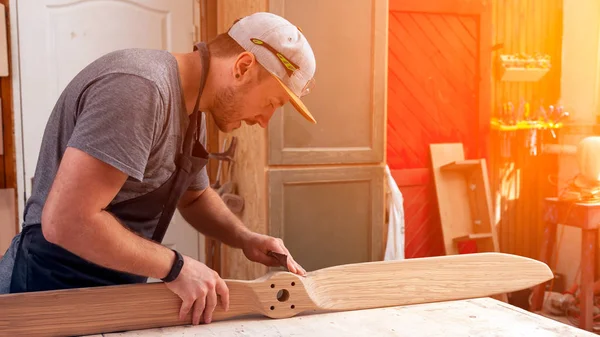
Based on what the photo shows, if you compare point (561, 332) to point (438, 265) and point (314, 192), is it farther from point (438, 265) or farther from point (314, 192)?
point (314, 192)

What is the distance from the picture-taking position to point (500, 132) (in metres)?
4.68

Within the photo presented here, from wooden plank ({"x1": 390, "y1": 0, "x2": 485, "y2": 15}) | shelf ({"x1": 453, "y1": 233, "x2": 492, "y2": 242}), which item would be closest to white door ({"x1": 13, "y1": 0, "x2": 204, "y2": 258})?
wooden plank ({"x1": 390, "y1": 0, "x2": 485, "y2": 15})

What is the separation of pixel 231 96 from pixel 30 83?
2.20 m

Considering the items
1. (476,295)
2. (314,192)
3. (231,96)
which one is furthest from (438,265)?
(314,192)

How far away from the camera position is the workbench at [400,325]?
52.7 inches

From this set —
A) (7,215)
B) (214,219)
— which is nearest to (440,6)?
(214,219)

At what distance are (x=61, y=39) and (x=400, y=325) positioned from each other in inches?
110

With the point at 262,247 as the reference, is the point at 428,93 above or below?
above

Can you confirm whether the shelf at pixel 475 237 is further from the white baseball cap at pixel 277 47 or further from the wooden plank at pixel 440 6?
the white baseball cap at pixel 277 47

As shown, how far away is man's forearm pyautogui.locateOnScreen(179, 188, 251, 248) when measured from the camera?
1825mm

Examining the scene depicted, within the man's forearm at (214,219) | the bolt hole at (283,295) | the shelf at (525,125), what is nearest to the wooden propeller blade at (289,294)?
the bolt hole at (283,295)

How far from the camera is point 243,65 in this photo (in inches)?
60.1

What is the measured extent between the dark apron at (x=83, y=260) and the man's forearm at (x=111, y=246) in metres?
0.22

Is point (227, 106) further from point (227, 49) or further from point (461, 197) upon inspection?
point (461, 197)
